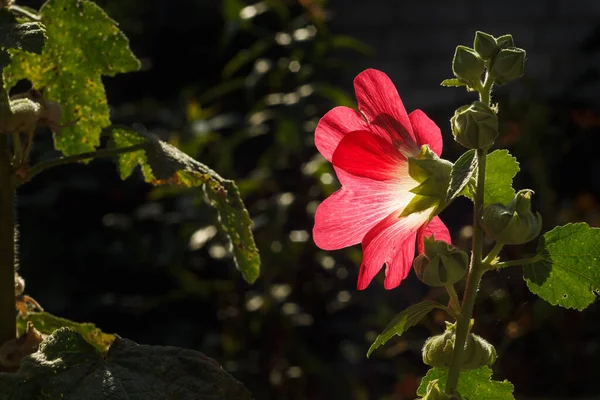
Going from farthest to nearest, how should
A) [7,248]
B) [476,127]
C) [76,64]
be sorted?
1. [76,64]
2. [7,248]
3. [476,127]

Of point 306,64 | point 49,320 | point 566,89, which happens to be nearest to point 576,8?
point 566,89

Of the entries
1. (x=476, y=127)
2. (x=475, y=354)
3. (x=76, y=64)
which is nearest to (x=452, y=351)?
(x=475, y=354)

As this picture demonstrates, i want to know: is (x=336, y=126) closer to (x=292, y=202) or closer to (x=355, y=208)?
(x=355, y=208)

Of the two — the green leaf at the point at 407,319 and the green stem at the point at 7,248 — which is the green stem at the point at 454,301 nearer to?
the green leaf at the point at 407,319

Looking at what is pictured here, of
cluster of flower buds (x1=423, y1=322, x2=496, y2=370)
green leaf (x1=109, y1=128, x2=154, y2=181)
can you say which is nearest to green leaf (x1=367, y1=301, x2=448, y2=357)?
cluster of flower buds (x1=423, y1=322, x2=496, y2=370)

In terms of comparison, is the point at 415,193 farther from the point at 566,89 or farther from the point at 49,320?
the point at 566,89

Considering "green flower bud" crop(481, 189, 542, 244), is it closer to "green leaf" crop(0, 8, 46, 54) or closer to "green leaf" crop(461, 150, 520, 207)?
"green leaf" crop(461, 150, 520, 207)
